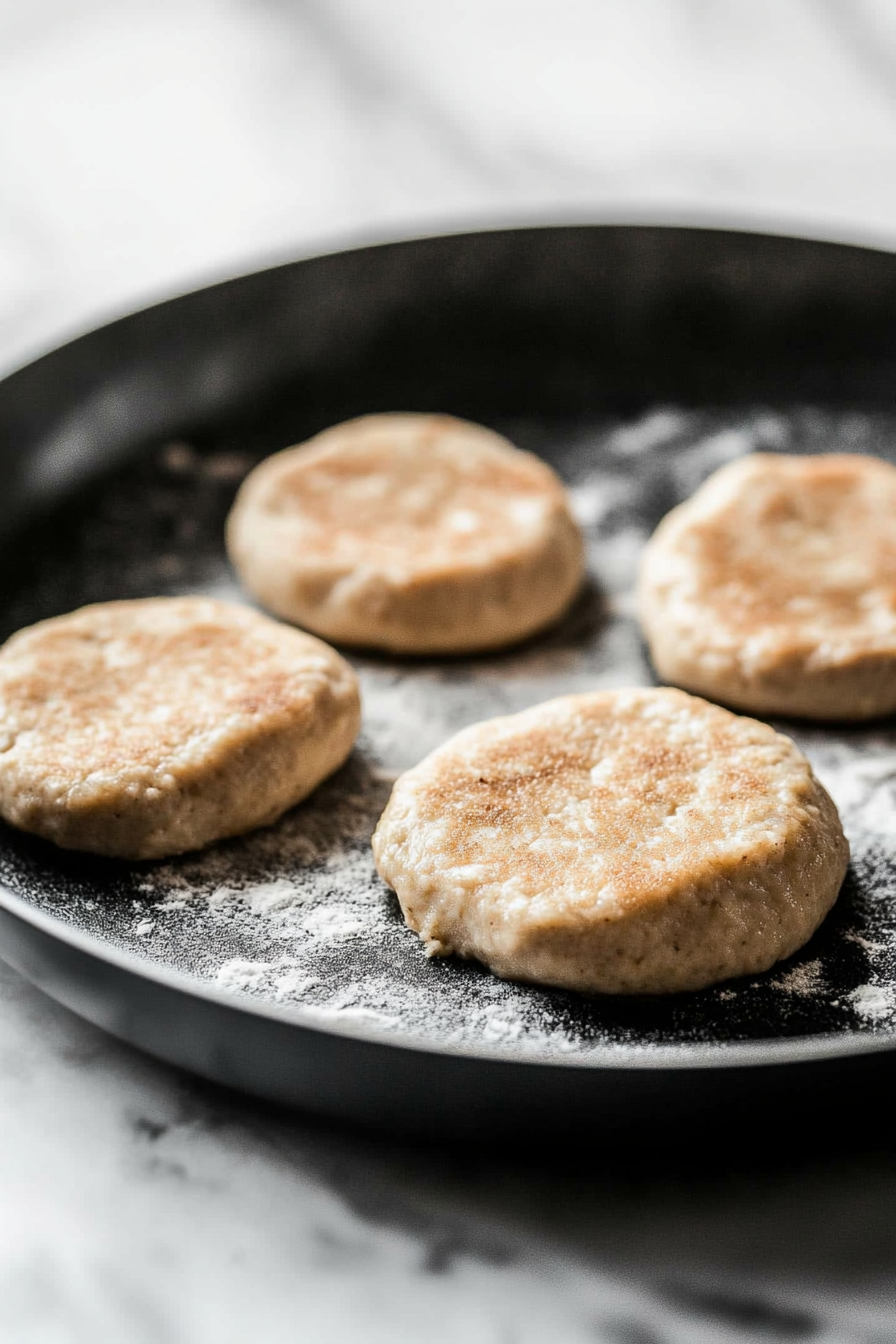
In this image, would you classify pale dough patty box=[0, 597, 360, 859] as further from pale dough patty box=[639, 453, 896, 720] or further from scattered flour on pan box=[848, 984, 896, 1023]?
scattered flour on pan box=[848, 984, 896, 1023]

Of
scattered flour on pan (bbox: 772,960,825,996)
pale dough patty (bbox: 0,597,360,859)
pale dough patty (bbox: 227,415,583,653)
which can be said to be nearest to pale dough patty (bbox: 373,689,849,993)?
scattered flour on pan (bbox: 772,960,825,996)

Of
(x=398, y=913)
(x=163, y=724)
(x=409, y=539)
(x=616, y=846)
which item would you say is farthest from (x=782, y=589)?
(x=163, y=724)

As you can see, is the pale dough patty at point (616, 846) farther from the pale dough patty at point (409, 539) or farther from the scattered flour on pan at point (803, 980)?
the pale dough patty at point (409, 539)

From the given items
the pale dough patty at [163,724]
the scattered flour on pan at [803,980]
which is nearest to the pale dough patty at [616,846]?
the scattered flour on pan at [803,980]

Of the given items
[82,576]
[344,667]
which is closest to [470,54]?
[82,576]

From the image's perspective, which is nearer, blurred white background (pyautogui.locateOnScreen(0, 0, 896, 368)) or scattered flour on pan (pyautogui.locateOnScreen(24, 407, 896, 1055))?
scattered flour on pan (pyautogui.locateOnScreen(24, 407, 896, 1055))

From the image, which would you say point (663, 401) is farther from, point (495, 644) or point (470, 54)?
point (470, 54)
